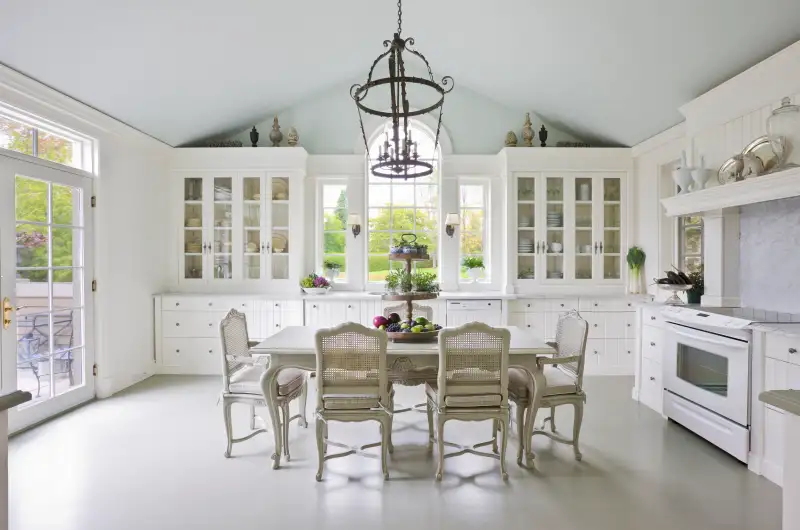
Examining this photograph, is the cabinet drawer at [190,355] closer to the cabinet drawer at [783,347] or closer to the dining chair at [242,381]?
the dining chair at [242,381]

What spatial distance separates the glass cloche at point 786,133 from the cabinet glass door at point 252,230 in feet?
16.0

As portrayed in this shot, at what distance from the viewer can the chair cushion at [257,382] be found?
3160mm

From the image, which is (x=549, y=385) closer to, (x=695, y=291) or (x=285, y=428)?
(x=285, y=428)

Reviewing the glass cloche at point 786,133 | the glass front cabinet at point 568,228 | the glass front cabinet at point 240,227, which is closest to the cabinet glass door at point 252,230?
the glass front cabinet at point 240,227

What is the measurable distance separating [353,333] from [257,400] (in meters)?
0.92

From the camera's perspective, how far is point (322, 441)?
2.89 m

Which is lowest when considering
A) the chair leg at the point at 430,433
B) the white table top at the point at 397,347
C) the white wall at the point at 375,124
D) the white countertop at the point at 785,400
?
the chair leg at the point at 430,433

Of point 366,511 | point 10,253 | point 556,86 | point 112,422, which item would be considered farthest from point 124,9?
point 556,86

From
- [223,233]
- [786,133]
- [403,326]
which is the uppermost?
[786,133]

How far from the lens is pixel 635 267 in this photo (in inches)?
219

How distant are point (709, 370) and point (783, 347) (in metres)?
0.65

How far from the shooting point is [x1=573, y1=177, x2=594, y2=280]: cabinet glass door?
5781 millimetres

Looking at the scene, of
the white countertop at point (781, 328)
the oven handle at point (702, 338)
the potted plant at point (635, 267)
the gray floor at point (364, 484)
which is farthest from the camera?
the potted plant at point (635, 267)

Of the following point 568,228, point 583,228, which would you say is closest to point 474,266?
point 568,228
